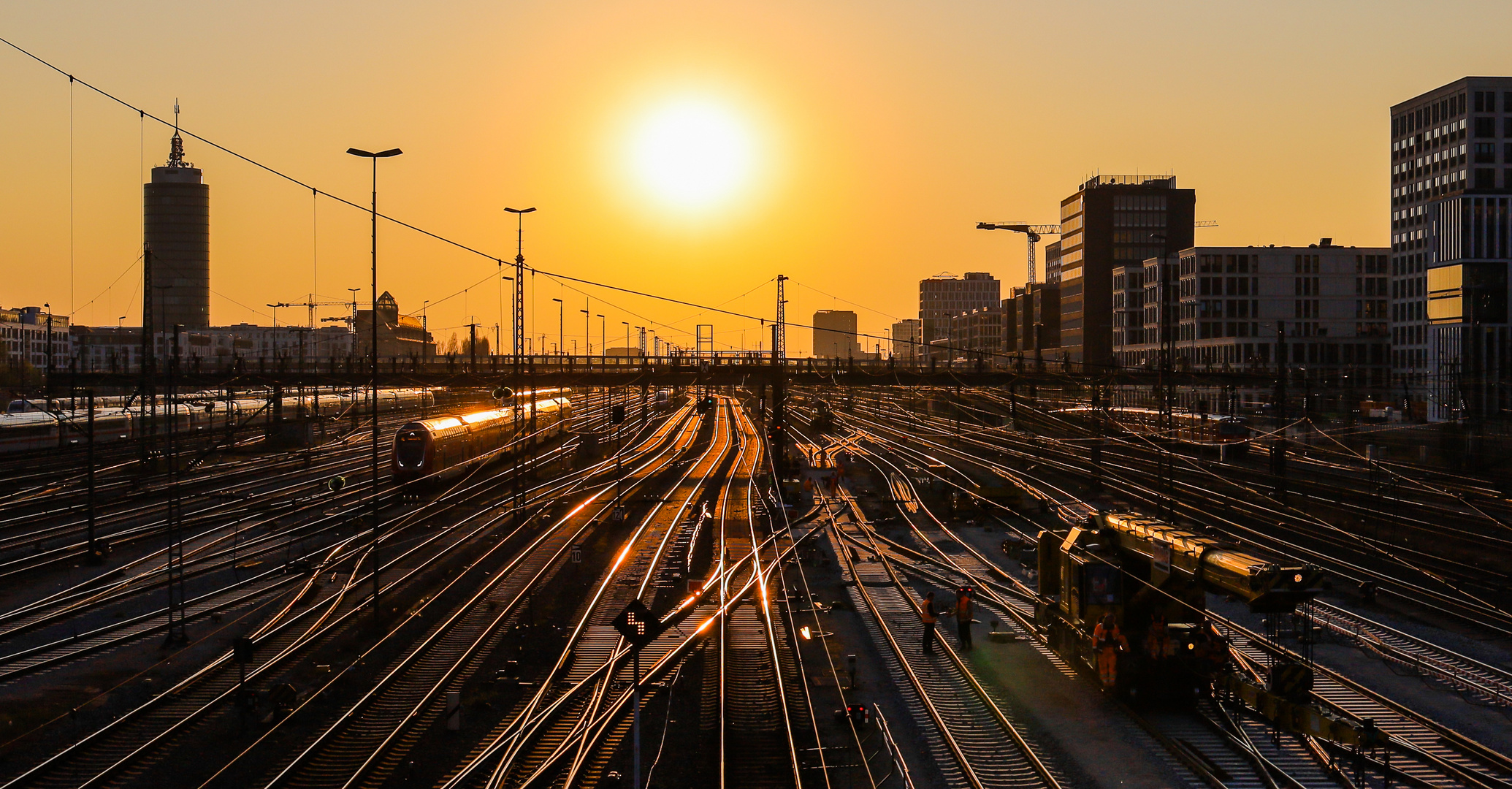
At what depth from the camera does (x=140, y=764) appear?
16.2m

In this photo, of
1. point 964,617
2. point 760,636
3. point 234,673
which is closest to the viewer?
point 234,673

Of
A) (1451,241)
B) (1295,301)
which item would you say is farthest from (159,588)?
(1295,301)

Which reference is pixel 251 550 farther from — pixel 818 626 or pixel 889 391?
pixel 889 391

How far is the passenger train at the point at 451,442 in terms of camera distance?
1937 inches

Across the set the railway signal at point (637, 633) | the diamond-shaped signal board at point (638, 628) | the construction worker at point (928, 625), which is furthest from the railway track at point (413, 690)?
the construction worker at point (928, 625)

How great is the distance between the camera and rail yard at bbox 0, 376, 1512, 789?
16.3 m

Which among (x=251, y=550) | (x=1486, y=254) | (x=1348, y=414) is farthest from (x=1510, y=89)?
(x=251, y=550)

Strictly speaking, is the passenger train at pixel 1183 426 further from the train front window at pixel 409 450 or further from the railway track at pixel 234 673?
the railway track at pixel 234 673

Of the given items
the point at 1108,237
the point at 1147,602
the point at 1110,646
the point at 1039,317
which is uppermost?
the point at 1108,237

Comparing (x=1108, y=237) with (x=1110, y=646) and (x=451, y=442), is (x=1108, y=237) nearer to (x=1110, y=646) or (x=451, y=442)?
(x=451, y=442)

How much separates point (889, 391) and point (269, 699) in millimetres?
118847

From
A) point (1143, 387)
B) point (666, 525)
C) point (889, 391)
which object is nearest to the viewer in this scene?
point (666, 525)

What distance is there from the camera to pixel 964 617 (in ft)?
78.0

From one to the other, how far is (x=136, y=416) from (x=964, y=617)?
65599mm
